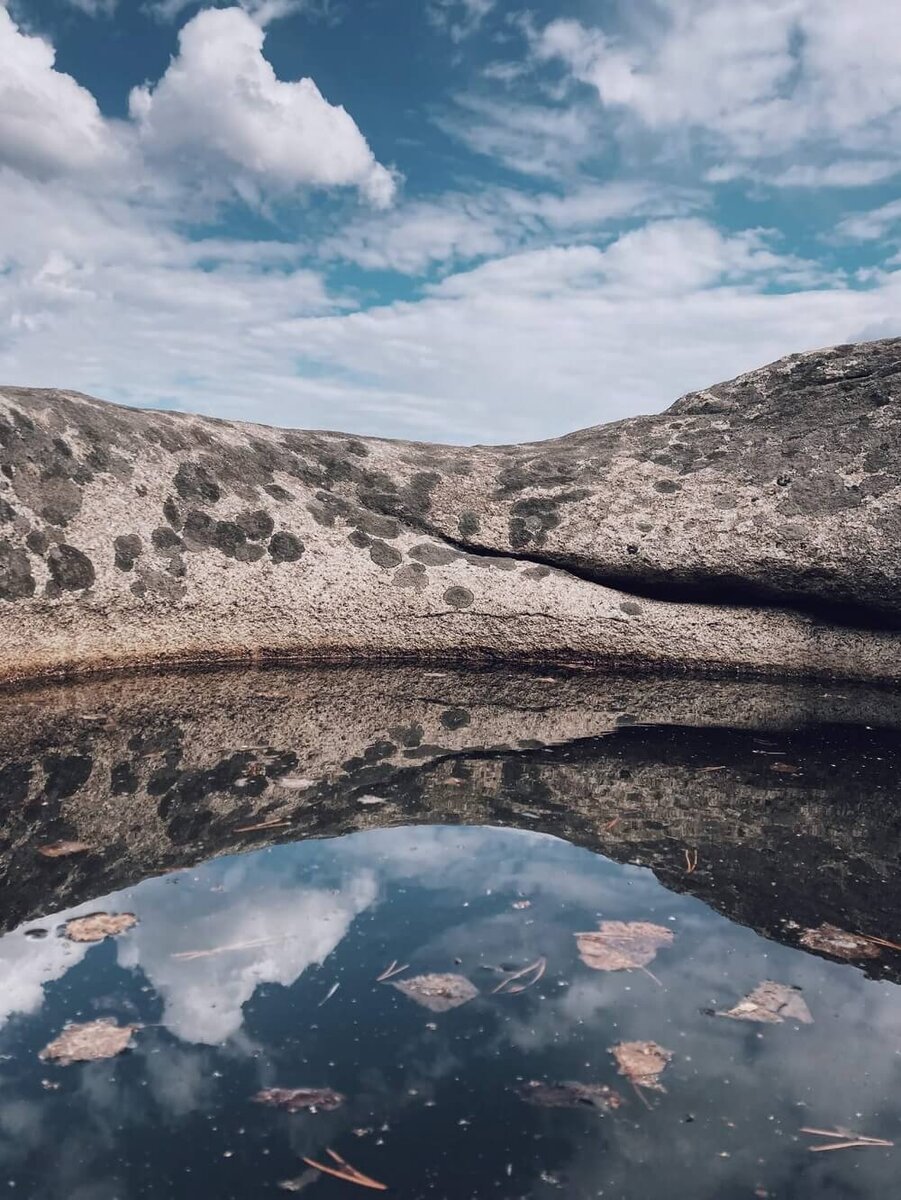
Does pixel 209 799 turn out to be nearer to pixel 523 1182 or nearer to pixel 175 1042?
pixel 175 1042

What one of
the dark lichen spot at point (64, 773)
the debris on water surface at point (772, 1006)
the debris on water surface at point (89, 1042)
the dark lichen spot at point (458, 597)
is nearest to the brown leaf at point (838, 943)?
the debris on water surface at point (772, 1006)

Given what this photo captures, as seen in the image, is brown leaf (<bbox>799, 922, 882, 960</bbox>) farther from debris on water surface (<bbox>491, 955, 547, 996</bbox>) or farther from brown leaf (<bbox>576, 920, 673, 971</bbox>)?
debris on water surface (<bbox>491, 955, 547, 996</bbox>)

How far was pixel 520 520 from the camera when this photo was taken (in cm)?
1642

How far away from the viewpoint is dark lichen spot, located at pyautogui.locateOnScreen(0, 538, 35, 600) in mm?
11836

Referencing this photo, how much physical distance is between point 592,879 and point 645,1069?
2114mm

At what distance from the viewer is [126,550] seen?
1326 cm

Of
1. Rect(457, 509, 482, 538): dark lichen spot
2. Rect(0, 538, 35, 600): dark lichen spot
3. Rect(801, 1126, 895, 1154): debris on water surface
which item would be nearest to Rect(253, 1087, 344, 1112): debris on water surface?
Rect(801, 1126, 895, 1154): debris on water surface

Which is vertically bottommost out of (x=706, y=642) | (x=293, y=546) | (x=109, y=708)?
(x=109, y=708)

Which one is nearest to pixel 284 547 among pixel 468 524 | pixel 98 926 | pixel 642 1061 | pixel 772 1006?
pixel 468 524

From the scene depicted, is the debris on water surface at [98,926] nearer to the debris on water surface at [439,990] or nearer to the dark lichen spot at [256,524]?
the debris on water surface at [439,990]

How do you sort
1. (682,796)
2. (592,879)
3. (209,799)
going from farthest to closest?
(682,796), (209,799), (592,879)

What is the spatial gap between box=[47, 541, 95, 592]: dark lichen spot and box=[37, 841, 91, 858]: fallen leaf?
6857 millimetres

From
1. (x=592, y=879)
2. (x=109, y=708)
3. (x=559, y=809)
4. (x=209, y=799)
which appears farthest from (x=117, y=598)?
(x=592, y=879)

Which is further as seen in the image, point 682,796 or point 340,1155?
point 682,796
